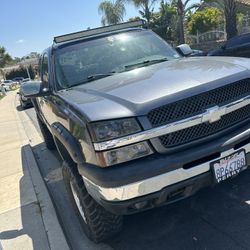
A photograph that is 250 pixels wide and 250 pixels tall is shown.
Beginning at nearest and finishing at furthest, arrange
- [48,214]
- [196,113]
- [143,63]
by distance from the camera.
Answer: [196,113] → [143,63] → [48,214]

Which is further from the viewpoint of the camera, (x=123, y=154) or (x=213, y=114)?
(x=213, y=114)

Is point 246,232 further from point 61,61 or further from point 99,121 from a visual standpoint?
point 61,61

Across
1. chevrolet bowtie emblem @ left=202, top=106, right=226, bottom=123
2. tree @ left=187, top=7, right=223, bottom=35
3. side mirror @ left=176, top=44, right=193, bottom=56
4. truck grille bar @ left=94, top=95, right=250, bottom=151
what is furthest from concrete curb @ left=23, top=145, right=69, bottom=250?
tree @ left=187, top=7, right=223, bottom=35

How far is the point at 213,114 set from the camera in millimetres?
3291

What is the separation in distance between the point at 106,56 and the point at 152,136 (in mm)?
1906

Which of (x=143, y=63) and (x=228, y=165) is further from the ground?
(x=143, y=63)

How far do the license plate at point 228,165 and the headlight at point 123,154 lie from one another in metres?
0.58

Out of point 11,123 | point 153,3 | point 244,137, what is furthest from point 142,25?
point 153,3

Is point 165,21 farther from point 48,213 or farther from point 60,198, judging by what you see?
point 48,213

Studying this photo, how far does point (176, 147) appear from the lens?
3.19 metres

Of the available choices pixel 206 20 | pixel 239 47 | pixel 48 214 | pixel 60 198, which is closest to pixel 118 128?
pixel 48 214

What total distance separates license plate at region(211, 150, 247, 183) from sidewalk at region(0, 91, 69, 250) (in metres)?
1.64

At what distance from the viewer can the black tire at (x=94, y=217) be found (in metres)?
3.61

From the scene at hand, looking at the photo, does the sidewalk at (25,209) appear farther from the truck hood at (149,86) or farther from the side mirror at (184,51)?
the side mirror at (184,51)
